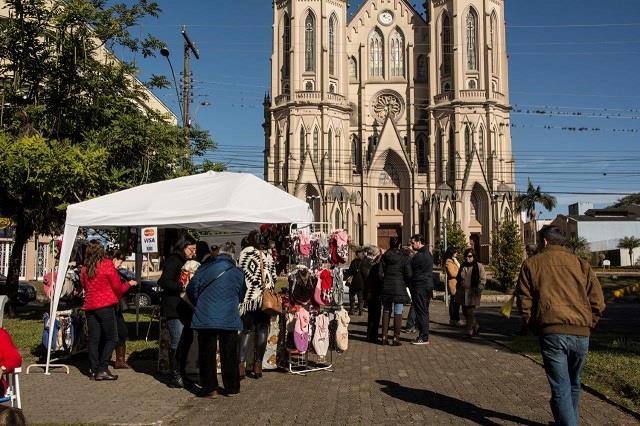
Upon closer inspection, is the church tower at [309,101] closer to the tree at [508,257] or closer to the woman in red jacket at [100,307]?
the tree at [508,257]

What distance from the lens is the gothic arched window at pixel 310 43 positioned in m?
56.9

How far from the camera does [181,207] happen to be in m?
9.19

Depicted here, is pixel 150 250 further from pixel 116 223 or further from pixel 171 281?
pixel 171 281

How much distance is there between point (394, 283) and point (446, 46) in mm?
50020

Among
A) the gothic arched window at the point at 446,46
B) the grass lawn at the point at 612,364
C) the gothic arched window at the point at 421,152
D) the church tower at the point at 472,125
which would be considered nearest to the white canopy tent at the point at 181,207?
the grass lawn at the point at 612,364

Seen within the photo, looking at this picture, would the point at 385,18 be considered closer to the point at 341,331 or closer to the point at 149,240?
the point at 149,240

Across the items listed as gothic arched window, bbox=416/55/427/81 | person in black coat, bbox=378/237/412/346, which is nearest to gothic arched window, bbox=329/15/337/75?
gothic arched window, bbox=416/55/427/81

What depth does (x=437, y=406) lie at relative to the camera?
6602 mm

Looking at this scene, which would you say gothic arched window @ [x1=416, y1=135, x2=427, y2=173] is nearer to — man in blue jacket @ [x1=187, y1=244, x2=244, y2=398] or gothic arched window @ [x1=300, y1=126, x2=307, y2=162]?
gothic arched window @ [x1=300, y1=126, x2=307, y2=162]

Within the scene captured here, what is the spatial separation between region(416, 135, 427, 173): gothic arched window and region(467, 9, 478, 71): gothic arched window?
8.14 m

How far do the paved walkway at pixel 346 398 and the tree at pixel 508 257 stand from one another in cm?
1842

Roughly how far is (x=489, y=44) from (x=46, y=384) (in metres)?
53.8

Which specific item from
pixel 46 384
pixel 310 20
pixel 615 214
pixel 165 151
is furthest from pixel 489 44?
pixel 46 384

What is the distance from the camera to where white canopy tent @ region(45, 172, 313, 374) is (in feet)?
29.4
